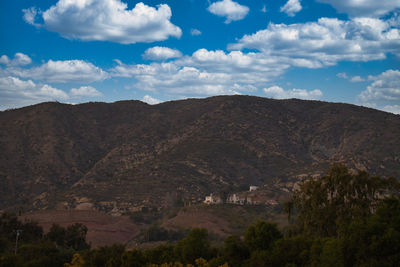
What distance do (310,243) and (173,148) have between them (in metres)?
86.8

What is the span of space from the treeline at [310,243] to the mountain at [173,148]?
1907 inches

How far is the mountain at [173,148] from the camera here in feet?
313

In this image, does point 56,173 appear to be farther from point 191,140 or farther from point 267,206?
point 267,206

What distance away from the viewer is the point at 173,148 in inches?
4626

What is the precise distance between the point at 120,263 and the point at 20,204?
73.3 meters

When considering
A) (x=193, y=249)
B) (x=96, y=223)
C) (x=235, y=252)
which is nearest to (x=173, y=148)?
(x=96, y=223)

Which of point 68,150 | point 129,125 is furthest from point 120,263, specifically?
point 129,125

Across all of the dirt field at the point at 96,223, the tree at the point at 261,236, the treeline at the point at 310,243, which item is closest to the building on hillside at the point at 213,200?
the dirt field at the point at 96,223

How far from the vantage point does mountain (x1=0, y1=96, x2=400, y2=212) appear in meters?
95.3

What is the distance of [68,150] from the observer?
12262cm

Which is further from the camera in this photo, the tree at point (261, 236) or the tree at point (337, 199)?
the tree at point (337, 199)

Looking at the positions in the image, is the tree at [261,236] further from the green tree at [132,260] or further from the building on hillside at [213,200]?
the building on hillside at [213,200]

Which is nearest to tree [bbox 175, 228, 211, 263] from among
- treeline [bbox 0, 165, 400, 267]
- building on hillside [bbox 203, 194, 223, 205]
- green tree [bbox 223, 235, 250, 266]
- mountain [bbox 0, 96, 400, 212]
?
treeline [bbox 0, 165, 400, 267]

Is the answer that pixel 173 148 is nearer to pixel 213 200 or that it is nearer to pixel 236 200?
pixel 236 200
